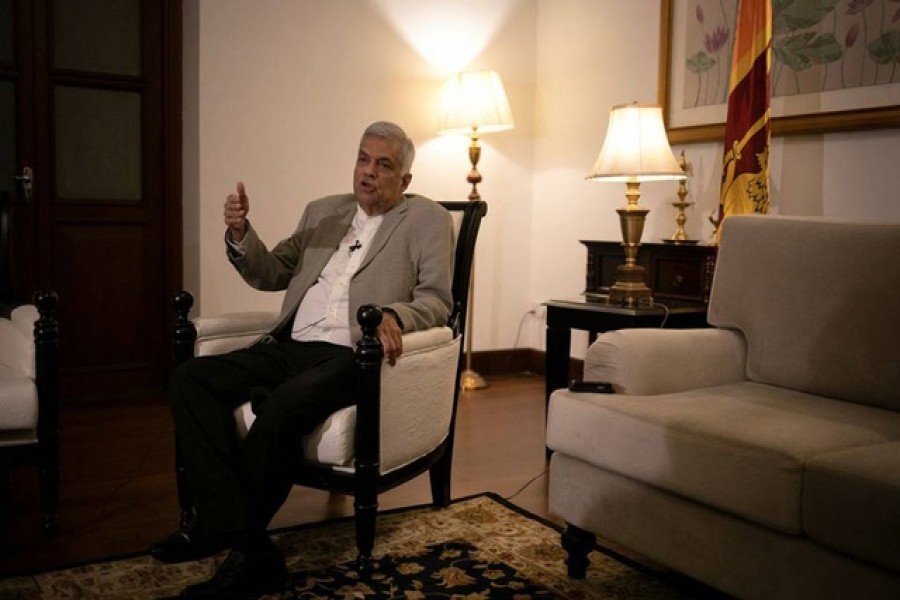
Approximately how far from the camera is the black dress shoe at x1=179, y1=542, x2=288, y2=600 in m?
2.02

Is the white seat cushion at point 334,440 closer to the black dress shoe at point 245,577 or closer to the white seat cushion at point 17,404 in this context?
the black dress shoe at point 245,577

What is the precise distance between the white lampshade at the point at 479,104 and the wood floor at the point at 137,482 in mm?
1387

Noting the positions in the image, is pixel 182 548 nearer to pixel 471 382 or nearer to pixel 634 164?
pixel 634 164

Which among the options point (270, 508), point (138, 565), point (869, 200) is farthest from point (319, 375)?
point (869, 200)

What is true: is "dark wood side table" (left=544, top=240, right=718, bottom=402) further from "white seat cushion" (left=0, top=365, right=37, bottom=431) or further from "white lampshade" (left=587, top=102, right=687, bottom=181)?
"white seat cushion" (left=0, top=365, right=37, bottom=431)

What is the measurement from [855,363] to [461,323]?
106 cm

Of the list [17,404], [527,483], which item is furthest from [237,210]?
[527,483]

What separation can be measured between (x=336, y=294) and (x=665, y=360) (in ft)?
2.97

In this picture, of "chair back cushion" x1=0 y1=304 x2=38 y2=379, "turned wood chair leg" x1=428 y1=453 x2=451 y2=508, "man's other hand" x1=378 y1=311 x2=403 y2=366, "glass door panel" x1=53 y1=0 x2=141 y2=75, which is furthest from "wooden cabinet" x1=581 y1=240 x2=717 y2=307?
"glass door panel" x1=53 y1=0 x2=141 y2=75

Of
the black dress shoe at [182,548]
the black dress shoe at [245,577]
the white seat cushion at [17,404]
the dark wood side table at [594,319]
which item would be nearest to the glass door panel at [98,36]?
the white seat cushion at [17,404]

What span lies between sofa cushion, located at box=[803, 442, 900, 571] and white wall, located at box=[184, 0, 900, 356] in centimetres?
203

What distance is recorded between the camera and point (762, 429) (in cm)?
185

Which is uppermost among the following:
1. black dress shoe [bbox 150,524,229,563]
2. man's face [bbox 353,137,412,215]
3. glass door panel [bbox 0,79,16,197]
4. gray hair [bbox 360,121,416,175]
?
glass door panel [bbox 0,79,16,197]

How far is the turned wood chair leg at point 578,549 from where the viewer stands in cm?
219
